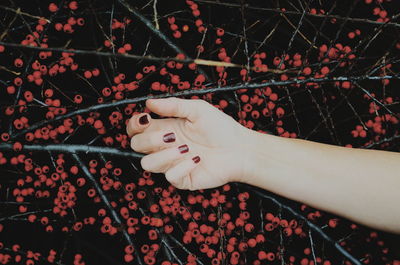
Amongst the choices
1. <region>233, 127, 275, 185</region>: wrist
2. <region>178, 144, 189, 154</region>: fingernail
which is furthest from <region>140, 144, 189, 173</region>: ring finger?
<region>233, 127, 275, 185</region>: wrist

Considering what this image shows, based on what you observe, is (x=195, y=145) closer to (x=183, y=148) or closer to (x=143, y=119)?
(x=183, y=148)

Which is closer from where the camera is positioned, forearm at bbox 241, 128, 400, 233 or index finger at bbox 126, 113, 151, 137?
forearm at bbox 241, 128, 400, 233

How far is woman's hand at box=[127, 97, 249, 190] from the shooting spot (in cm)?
192

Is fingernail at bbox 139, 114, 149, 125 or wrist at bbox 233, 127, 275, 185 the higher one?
fingernail at bbox 139, 114, 149, 125

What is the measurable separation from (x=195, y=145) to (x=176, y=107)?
329 millimetres

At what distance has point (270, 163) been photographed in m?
1.97

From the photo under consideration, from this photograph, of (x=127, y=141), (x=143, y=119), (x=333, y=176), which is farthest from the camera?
(x=127, y=141)

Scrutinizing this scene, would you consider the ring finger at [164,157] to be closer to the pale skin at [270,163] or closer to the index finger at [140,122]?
the pale skin at [270,163]

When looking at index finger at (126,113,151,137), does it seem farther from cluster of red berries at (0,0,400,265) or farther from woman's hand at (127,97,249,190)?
cluster of red berries at (0,0,400,265)

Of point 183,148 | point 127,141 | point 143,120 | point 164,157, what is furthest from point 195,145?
point 127,141

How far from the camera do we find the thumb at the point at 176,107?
6.05 feet

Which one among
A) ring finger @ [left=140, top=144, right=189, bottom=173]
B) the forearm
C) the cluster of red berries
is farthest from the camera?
the cluster of red berries

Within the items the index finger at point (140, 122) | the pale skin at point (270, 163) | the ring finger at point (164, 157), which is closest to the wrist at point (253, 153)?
the pale skin at point (270, 163)

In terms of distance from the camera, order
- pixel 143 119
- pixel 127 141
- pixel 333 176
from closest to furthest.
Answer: pixel 333 176, pixel 143 119, pixel 127 141
